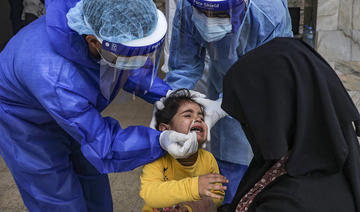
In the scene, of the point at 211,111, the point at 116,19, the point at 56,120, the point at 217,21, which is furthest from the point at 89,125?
the point at 217,21

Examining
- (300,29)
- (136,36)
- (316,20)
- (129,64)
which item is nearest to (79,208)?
(129,64)

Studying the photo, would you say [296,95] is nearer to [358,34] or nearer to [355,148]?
[355,148]

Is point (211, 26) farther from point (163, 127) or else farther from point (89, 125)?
point (89, 125)

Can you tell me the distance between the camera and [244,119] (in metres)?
1.12

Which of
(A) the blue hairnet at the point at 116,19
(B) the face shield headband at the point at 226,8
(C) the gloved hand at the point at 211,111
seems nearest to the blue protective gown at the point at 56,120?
(A) the blue hairnet at the point at 116,19

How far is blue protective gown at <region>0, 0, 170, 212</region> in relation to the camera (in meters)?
1.42

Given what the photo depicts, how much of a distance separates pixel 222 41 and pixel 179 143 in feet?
1.87

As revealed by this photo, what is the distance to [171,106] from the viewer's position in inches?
70.8

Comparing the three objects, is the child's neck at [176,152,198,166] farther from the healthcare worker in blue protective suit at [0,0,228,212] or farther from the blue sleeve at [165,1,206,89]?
the blue sleeve at [165,1,206,89]

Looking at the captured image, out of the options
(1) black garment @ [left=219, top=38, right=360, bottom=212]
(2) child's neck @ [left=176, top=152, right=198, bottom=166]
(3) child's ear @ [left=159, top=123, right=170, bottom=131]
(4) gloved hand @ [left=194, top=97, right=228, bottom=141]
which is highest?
(1) black garment @ [left=219, top=38, right=360, bottom=212]

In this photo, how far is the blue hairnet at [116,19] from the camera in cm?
134

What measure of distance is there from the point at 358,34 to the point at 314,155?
10.3ft

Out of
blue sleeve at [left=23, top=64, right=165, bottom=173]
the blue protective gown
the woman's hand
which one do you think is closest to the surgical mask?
the blue protective gown

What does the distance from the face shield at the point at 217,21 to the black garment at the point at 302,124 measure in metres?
0.57
